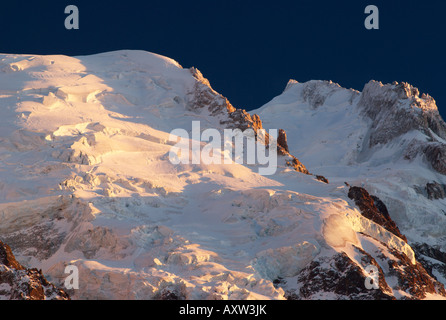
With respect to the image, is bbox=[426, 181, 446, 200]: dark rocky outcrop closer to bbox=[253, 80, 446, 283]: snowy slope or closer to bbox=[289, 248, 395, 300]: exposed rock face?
bbox=[253, 80, 446, 283]: snowy slope

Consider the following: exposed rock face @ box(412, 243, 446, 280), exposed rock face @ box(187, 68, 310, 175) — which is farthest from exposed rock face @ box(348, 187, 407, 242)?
exposed rock face @ box(187, 68, 310, 175)

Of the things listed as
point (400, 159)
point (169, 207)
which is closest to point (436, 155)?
point (400, 159)

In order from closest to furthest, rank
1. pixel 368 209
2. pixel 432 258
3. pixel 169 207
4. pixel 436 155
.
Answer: pixel 169 207 → pixel 368 209 → pixel 432 258 → pixel 436 155

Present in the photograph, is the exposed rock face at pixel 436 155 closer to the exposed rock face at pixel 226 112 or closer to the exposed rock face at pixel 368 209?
the exposed rock face at pixel 226 112

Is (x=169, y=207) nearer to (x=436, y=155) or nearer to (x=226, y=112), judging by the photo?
(x=226, y=112)

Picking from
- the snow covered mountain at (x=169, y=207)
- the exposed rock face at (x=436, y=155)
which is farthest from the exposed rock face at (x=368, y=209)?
the exposed rock face at (x=436, y=155)
